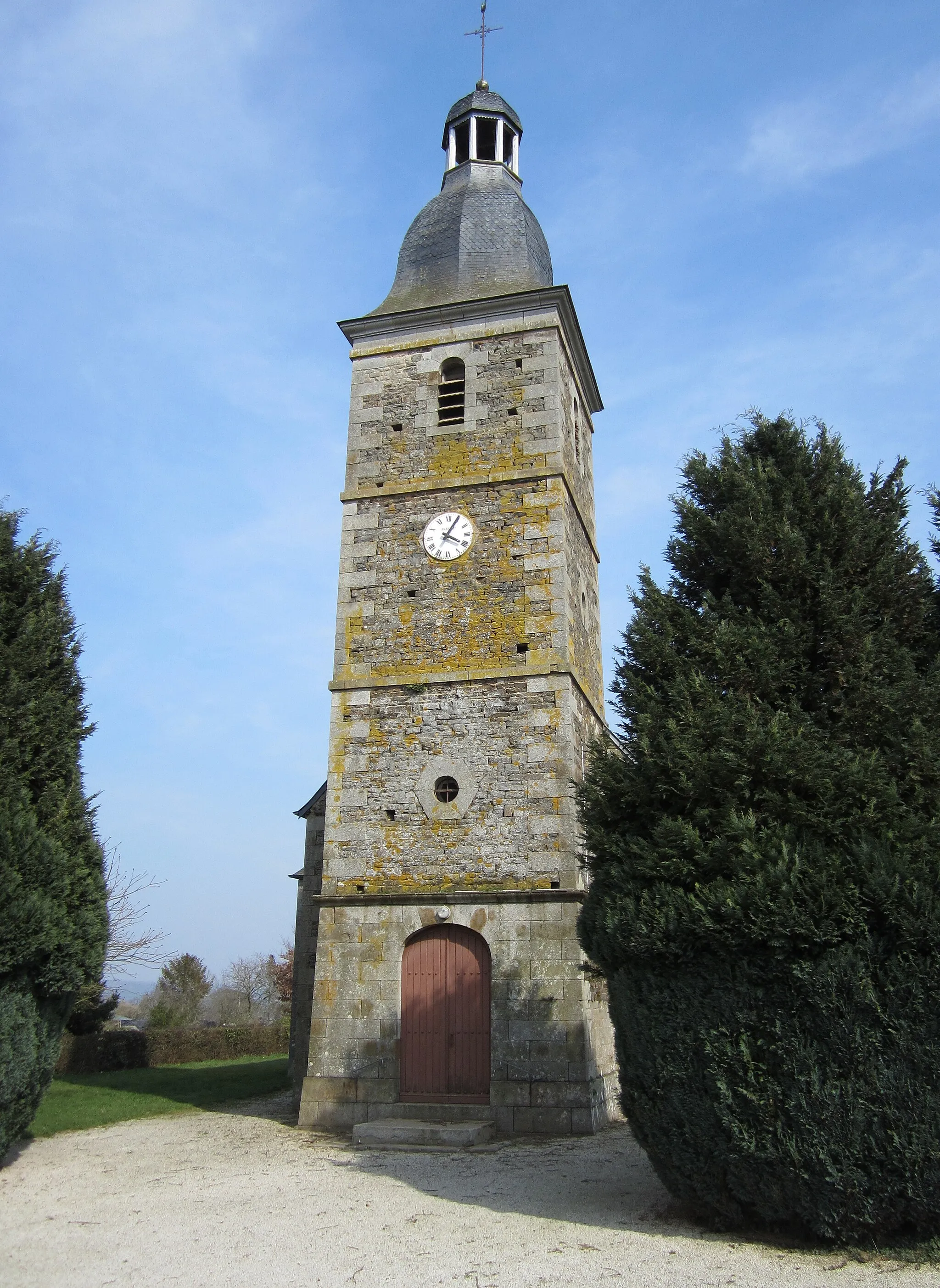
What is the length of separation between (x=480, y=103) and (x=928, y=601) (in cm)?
1365

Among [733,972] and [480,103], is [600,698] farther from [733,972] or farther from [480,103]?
[480,103]

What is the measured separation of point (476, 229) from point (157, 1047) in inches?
712

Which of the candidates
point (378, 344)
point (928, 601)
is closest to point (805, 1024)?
point (928, 601)

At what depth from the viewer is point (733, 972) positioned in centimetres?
611

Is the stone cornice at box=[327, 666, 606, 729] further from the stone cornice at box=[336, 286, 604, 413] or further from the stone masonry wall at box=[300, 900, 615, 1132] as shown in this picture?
the stone cornice at box=[336, 286, 604, 413]

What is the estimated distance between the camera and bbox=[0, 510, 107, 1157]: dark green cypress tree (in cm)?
793

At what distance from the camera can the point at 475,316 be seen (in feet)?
47.7

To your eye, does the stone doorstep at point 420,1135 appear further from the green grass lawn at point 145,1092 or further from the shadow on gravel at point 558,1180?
the green grass lawn at point 145,1092

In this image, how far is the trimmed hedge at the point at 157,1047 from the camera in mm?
19750

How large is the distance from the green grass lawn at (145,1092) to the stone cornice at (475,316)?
1115cm

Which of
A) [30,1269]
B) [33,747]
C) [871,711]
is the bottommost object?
[30,1269]

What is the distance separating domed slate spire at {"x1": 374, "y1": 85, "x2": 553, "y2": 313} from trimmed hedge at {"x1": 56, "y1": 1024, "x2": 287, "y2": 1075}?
48.6ft

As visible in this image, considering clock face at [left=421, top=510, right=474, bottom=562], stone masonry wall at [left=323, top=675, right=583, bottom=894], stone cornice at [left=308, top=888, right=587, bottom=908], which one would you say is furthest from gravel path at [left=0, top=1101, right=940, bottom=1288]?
clock face at [left=421, top=510, right=474, bottom=562]

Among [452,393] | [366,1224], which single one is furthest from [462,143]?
[366,1224]
